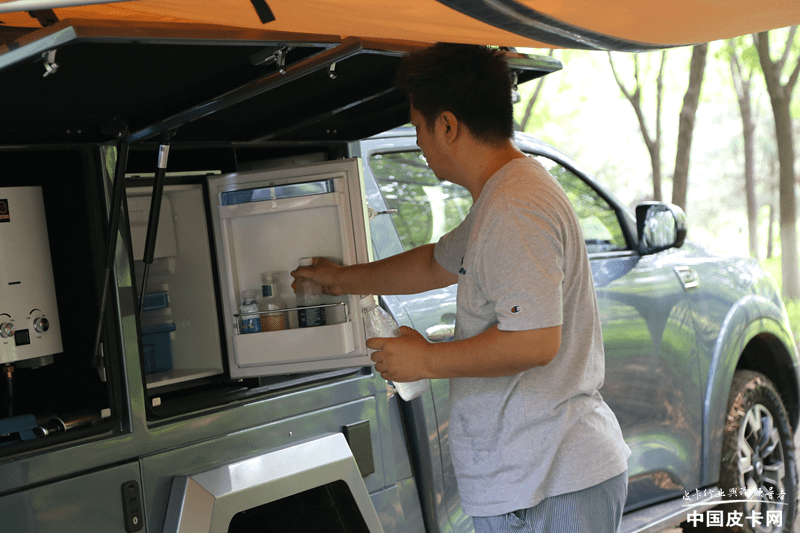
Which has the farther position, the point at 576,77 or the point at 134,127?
the point at 576,77

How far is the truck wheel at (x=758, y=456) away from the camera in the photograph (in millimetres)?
4387

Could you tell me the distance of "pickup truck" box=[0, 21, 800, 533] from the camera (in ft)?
6.66

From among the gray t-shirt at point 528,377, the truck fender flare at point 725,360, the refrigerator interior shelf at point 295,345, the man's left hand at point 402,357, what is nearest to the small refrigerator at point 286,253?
the refrigerator interior shelf at point 295,345

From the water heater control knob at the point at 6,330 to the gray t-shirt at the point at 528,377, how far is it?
1266 mm

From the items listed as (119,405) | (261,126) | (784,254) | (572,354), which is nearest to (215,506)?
(119,405)

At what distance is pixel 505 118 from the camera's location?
227 centimetres

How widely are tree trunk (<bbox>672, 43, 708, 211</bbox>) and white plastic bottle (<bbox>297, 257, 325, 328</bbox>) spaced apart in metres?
10.3

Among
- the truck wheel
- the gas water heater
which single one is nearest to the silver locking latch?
the gas water heater

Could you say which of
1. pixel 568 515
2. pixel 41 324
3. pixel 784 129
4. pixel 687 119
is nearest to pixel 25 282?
pixel 41 324

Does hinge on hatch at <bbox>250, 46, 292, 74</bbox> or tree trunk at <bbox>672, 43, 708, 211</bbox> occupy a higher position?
tree trunk at <bbox>672, 43, 708, 211</bbox>

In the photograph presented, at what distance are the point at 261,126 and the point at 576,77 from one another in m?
17.0

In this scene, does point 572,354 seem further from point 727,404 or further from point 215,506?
point 727,404

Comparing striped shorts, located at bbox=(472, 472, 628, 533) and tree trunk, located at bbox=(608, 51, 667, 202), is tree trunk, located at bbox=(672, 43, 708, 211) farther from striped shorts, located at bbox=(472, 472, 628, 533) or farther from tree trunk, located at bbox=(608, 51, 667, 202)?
striped shorts, located at bbox=(472, 472, 628, 533)

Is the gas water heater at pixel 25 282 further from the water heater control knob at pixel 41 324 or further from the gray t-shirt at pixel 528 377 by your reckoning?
the gray t-shirt at pixel 528 377
